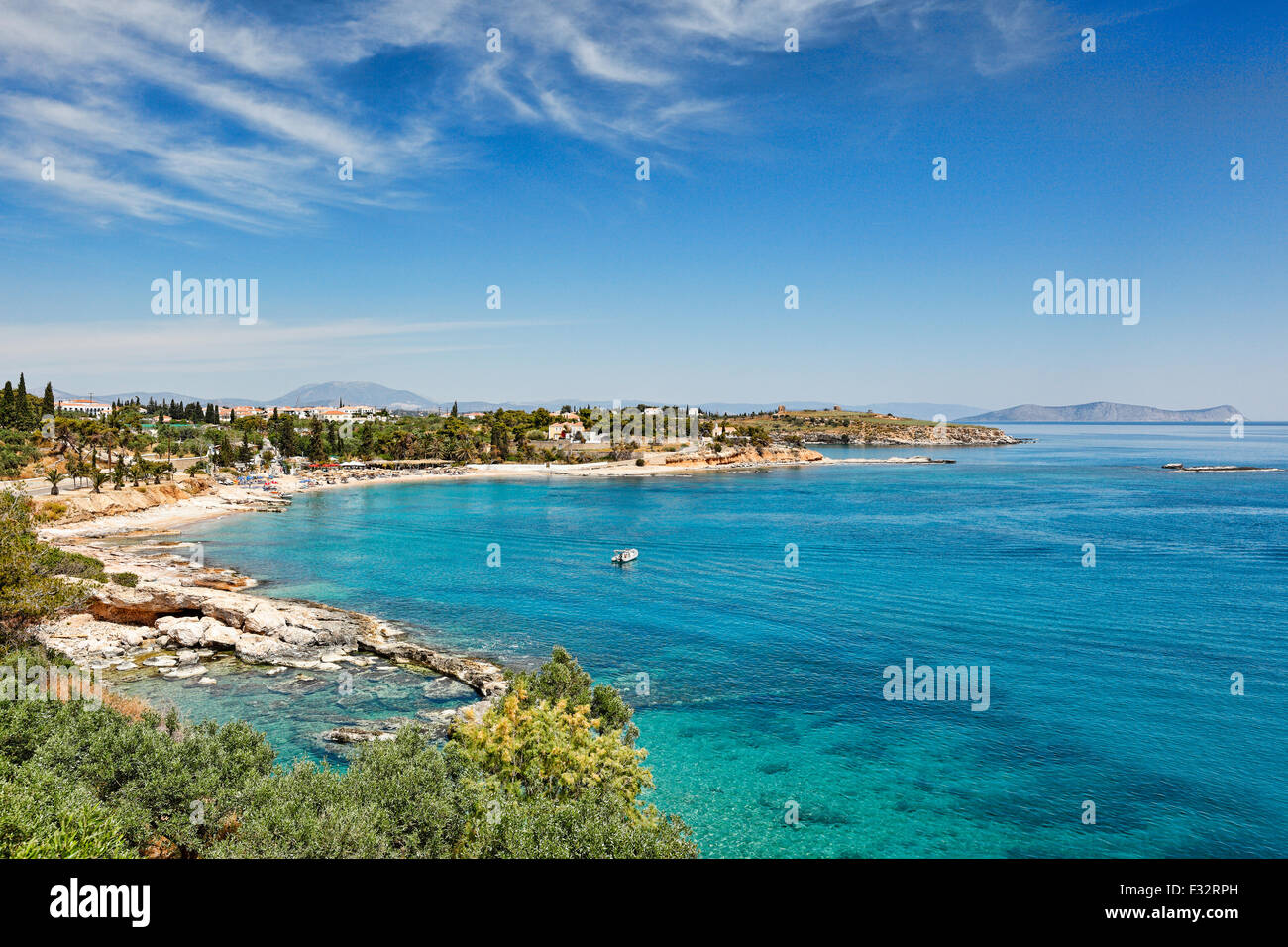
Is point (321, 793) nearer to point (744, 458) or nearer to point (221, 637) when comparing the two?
point (221, 637)

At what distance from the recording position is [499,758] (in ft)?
59.4

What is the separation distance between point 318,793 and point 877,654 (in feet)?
99.8

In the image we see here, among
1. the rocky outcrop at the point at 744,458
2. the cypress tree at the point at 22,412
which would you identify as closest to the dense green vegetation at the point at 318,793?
the cypress tree at the point at 22,412

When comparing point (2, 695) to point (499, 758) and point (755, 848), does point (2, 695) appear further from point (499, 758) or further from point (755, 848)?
point (755, 848)

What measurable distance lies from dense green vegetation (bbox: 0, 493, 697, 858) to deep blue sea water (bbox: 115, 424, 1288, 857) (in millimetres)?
6976

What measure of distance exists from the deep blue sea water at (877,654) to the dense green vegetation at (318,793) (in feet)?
22.9

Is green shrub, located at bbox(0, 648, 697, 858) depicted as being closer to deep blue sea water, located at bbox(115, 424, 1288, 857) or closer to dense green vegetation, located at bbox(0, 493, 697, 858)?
dense green vegetation, located at bbox(0, 493, 697, 858)

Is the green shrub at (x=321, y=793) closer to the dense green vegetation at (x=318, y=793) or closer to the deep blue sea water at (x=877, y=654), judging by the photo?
the dense green vegetation at (x=318, y=793)

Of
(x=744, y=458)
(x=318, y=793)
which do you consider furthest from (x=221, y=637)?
(x=744, y=458)

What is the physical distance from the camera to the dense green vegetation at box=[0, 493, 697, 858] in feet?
41.2

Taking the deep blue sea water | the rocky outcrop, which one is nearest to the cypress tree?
the deep blue sea water

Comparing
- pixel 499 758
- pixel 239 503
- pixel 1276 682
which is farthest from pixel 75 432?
pixel 1276 682
